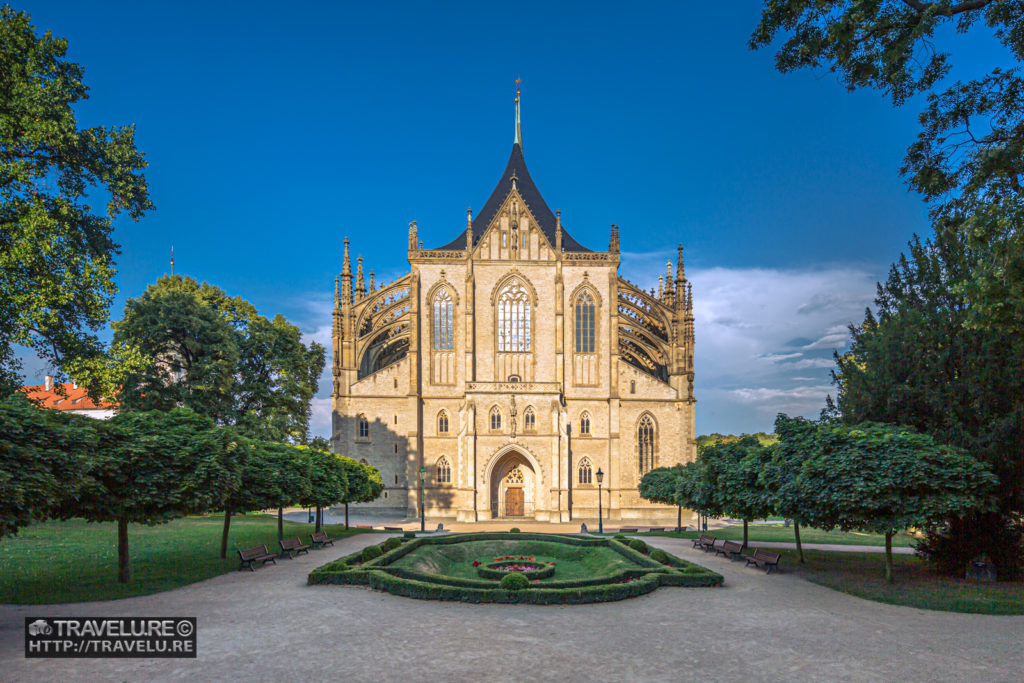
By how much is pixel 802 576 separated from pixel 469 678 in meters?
16.0

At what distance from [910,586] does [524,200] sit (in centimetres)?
4340

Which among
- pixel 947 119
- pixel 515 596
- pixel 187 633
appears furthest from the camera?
pixel 515 596

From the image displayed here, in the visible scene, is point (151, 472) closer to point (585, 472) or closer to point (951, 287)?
point (951, 287)

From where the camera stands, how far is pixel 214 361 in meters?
41.2

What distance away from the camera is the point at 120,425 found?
1834 centimetres

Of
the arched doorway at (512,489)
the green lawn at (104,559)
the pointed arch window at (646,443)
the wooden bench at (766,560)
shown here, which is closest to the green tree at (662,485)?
the wooden bench at (766,560)

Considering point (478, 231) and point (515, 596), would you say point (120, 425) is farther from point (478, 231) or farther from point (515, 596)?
point (478, 231)

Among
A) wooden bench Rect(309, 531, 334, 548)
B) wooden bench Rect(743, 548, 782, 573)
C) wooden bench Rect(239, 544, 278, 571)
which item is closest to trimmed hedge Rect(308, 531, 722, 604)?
wooden bench Rect(743, 548, 782, 573)

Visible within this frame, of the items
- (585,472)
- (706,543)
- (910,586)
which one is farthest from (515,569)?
(585,472)

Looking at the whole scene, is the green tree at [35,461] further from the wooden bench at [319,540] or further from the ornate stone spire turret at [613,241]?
the ornate stone spire turret at [613,241]

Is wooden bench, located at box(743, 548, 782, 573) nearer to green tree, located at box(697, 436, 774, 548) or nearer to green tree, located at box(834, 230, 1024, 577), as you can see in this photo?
green tree, located at box(697, 436, 774, 548)

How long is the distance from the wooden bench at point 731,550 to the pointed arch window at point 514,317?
27.0m

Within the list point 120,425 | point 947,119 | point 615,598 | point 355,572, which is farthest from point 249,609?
point 947,119

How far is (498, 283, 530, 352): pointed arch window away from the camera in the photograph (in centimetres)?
5216
